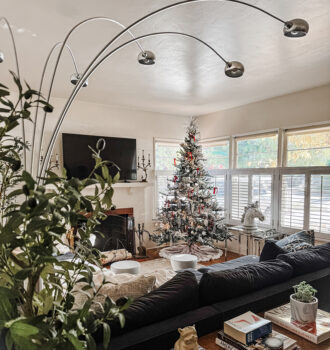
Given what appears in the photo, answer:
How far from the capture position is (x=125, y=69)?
344 centimetres

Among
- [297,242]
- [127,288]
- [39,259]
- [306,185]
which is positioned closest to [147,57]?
[127,288]

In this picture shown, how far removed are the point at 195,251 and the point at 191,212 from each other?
0.86 metres

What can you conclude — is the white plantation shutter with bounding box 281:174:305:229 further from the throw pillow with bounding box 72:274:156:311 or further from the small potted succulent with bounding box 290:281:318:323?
the throw pillow with bounding box 72:274:156:311

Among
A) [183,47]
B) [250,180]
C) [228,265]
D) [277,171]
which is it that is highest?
[183,47]

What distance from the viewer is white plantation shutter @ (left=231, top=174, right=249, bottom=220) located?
538 centimetres

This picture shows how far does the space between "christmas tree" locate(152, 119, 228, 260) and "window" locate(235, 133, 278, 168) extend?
80 centimetres

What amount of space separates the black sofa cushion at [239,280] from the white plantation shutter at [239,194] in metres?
3.28

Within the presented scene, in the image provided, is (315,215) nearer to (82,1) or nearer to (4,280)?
(82,1)

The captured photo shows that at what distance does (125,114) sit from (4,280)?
5160 millimetres

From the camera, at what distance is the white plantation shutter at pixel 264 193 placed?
4.95m

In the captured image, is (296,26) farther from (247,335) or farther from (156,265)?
(156,265)

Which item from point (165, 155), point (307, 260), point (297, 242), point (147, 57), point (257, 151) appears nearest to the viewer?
point (147, 57)

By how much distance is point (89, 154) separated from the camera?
16.8ft

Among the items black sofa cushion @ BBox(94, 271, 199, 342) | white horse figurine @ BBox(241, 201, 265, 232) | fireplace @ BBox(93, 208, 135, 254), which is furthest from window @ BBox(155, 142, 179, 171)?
black sofa cushion @ BBox(94, 271, 199, 342)
